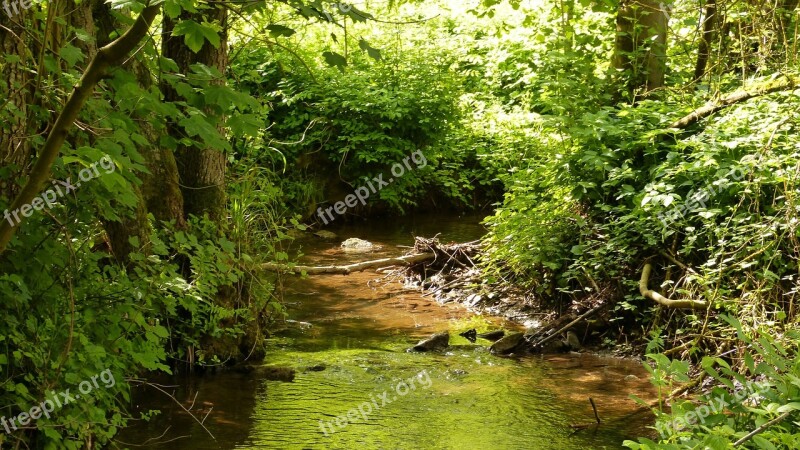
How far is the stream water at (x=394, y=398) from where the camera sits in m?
5.55

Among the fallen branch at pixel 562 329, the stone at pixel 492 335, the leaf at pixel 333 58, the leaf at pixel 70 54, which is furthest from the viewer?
the stone at pixel 492 335

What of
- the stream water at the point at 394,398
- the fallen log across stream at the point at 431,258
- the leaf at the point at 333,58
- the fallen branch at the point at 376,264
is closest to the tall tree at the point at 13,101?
the leaf at the point at 333,58

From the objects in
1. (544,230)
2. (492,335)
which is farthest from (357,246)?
(492,335)

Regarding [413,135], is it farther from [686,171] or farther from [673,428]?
[673,428]

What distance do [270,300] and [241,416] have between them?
1710mm

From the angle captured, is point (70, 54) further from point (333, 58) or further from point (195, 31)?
point (333, 58)

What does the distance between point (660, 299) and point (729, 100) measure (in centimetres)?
214

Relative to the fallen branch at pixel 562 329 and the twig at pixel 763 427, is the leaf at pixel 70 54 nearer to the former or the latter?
the twig at pixel 763 427

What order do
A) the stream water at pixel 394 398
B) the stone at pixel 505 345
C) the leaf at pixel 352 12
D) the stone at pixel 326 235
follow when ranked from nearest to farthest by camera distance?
the leaf at pixel 352 12 < the stream water at pixel 394 398 < the stone at pixel 505 345 < the stone at pixel 326 235

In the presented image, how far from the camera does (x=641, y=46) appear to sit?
8977 millimetres

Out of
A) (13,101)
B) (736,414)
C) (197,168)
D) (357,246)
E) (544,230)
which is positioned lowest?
(357,246)

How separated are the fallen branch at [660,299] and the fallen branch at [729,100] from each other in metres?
1.41

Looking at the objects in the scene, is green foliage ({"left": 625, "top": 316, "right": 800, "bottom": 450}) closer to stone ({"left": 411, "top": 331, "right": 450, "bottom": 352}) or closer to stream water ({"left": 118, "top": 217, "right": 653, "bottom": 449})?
stream water ({"left": 118, "top": 217, "right": 653, "bottom": 449})

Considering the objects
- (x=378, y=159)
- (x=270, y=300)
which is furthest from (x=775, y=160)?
(x=378, y=159)
